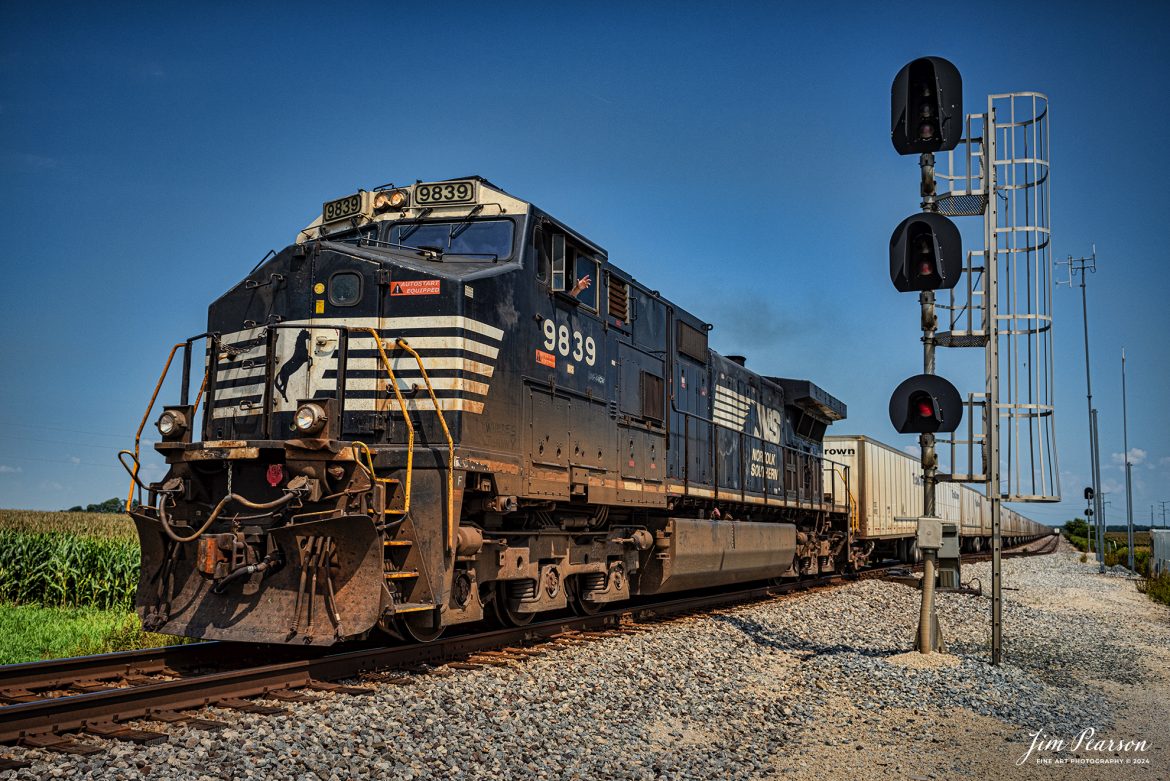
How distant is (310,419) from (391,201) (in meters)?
2.75

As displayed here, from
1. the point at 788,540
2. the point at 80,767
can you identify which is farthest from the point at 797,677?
the point at 788,540

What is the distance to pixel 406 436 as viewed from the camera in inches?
282

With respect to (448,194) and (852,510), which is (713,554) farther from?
(852,510)

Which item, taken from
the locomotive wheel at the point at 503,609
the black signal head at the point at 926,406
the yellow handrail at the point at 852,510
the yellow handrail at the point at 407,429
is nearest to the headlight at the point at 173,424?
the yellow handrail at the point at 407,429

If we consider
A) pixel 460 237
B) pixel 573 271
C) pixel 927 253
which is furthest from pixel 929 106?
pixel 460 237

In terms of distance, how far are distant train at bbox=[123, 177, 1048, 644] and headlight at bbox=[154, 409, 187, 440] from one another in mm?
16

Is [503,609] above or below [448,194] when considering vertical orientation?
below

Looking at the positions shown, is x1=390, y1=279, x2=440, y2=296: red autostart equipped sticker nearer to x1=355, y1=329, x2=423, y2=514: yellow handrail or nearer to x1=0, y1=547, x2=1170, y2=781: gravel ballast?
x1=355, y1=329, x2=423, y2=514: yellow handrail

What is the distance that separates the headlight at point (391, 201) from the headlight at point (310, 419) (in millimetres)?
2605

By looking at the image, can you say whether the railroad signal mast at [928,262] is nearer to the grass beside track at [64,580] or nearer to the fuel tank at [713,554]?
the fuel tank at [713,554]

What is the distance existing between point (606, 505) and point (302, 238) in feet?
13.5

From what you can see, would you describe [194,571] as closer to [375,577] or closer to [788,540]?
[375,577]

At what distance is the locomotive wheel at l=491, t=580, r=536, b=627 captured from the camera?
28.6ft

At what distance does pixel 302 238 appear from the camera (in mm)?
8914
